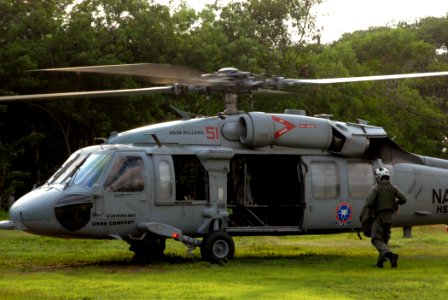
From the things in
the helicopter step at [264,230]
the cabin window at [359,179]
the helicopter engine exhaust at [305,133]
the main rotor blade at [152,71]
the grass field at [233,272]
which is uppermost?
the main rotor blade at [152,71]

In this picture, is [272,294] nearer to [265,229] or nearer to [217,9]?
[265,229]

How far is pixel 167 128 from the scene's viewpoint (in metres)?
17.1

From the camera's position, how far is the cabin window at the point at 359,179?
1841 centimetres

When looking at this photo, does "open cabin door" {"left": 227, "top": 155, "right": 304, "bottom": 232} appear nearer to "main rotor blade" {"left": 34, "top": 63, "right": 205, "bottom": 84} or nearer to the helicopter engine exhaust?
the helicopter engine exhaust

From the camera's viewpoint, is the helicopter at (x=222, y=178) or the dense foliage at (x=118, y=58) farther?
the dense foliage at (x=118, y=58)

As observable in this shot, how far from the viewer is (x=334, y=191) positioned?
1822cm

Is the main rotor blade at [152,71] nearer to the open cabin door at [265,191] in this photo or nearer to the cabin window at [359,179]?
the open cabin door at [265,191]

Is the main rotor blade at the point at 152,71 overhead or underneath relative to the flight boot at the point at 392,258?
overhead

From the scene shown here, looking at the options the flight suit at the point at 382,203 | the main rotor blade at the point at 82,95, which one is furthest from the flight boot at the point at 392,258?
the main rotor blade at the point at 82,95

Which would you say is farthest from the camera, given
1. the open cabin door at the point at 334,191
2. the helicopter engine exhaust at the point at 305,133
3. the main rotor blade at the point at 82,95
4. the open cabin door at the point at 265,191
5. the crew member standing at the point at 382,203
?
the open cabin door at the point at 265,191

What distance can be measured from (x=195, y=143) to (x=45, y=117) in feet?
72.9

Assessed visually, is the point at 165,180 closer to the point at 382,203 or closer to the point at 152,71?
the point at 152,71

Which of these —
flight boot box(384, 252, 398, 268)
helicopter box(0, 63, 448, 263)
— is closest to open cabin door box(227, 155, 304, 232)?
helicopter box(0, 63, 448, 263)

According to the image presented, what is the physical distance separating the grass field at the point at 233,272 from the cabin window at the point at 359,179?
4.05 feet
